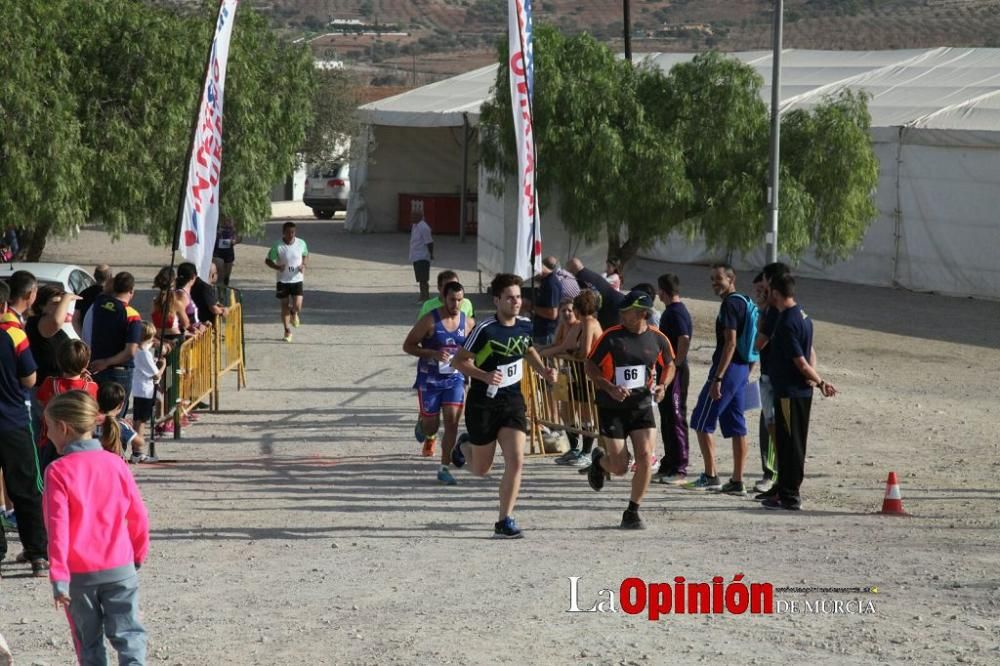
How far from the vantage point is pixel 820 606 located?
7945 mm

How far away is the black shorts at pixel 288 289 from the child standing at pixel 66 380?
36.8 feet

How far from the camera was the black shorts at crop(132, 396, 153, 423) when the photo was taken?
12656 millimetres

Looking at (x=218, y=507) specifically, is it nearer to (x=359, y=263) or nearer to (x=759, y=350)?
(x=759, y=350)

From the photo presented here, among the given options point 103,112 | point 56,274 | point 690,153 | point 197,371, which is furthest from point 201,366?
point 690,153

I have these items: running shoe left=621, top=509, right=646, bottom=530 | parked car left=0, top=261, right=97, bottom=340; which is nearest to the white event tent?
parked car left=0, top=261, right=97, bottom=340

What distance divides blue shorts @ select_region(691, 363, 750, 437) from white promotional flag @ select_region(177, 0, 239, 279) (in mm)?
4250

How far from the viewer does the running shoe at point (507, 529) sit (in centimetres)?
974

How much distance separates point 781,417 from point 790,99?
22949 mm

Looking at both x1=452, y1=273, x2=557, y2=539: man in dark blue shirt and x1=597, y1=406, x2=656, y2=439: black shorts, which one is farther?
x1=597, y1=406, x2=656, y2=439: black shorts

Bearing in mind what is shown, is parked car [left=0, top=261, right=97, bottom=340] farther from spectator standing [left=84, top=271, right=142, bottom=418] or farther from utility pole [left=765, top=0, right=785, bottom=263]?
utility pole [left=765, top=0, right=785, bottom=263]

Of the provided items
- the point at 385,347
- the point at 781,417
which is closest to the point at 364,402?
the point at 385,347

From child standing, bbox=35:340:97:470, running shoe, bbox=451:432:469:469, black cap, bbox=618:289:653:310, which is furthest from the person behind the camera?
running shoe, bbox=451:432:469:469

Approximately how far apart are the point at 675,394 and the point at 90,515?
268 inches

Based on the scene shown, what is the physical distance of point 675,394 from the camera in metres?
11.9
